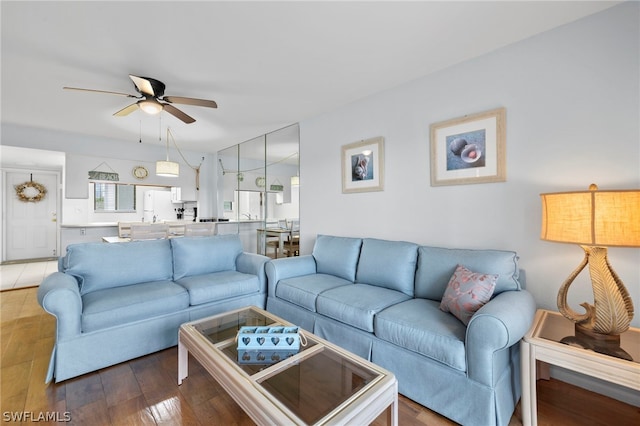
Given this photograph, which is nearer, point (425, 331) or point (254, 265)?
point (425, 331)

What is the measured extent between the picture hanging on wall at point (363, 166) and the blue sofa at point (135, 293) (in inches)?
53.1

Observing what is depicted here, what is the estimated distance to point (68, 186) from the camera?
4.70 meters

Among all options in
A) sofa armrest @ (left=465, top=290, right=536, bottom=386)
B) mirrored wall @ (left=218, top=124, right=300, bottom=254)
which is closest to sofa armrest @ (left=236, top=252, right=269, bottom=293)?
mirrored wall @ (left=218, top=124, right=300, bottom=254)

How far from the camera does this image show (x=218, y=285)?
2650 millimetres

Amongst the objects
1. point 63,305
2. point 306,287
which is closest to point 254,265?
point 306,287

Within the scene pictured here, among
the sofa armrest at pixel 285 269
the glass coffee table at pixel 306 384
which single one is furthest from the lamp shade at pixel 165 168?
the glass coffee table at pixel 306 384

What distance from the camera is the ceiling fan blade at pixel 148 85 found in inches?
91.7

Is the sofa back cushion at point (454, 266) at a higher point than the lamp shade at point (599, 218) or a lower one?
lower

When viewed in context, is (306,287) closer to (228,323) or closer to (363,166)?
(228,323)

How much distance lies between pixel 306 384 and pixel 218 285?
1598 millimetres

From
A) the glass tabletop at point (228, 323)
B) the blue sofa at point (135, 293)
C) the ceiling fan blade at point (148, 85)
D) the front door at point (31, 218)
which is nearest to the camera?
the glass tabletop at point (228, 323)

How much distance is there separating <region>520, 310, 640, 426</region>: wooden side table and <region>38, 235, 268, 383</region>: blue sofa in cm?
226

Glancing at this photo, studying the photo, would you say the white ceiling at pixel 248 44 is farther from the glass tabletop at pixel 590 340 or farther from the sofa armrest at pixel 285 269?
the glass tabletop at pixel 590 340

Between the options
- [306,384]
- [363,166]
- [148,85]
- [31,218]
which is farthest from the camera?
[31,218]
